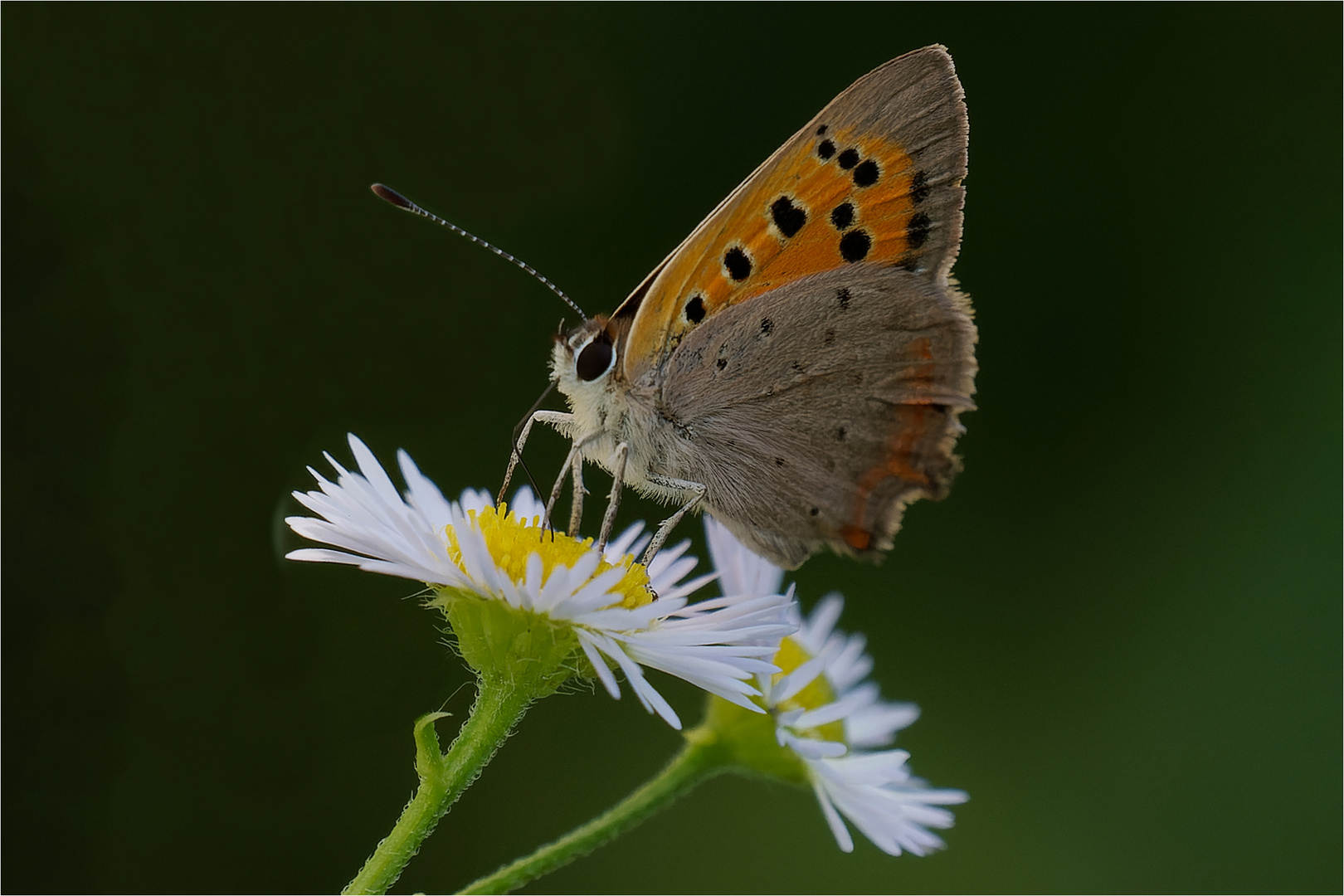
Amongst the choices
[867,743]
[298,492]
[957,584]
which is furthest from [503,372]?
[298,492]

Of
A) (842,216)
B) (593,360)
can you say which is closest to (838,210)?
(842,216)

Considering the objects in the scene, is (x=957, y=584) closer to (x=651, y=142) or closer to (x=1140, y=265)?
(x=1140, y=265)

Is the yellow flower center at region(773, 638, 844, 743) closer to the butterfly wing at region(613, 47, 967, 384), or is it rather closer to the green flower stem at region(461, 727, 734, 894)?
the green flower stem at region(461, 727, 734, 894)

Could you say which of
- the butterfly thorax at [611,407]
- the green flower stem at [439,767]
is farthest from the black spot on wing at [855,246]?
the green flower stem at [439,767]

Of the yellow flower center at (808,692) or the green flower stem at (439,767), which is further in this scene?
the yellow flower center at (808,692)

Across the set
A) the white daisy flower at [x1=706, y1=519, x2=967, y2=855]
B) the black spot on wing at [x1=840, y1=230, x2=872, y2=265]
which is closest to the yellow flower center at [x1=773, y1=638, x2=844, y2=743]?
the white daisy flower at [x1=706, y1=519, x2=967, y2=855]

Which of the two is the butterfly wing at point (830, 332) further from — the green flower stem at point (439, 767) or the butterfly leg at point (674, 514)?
the green flower stem at point (439, 767)

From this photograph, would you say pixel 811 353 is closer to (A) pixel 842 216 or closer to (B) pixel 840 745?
(A) pixel 842 216
